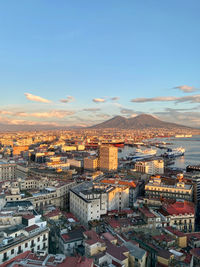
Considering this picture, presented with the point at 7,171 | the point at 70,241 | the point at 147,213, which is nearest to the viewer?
the point at 70,241

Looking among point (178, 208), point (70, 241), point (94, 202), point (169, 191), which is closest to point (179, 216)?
point (178, 208)

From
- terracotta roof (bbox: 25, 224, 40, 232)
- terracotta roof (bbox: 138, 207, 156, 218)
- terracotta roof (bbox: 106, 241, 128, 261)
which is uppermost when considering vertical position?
terracotta roof (bbox: 25, 224, 40, 232)

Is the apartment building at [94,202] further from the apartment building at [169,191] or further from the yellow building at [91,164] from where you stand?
the yellow building at [91,164]

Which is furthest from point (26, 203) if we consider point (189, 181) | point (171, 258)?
point (189, 181)

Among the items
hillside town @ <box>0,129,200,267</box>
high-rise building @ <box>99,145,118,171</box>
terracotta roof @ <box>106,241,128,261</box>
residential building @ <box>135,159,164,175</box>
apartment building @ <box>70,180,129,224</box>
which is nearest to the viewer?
terracotta roof @ <box>106,241,128,261</box>

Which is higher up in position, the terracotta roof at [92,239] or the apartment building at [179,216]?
the terracotta roof at [92,239]

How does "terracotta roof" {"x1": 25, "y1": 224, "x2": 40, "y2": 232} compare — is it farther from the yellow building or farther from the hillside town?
the yellow building

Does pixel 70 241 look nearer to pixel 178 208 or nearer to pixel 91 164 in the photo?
pixel 178 208

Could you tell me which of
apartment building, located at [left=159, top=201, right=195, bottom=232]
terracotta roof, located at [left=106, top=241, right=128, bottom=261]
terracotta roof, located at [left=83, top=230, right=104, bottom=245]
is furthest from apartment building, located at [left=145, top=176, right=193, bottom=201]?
terracotta roof, located at [left=106, top=241, right=128, bottom=261]

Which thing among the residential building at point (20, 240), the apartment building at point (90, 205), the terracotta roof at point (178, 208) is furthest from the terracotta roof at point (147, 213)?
the residential building at point (20, 240)

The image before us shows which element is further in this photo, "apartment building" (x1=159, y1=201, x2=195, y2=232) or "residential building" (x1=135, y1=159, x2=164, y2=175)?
"residential building" (x1=135, y1=159, x2=164, y2=175)

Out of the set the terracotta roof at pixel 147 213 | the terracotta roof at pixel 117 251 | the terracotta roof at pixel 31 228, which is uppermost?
the terracotta roof at pixel 31 228
